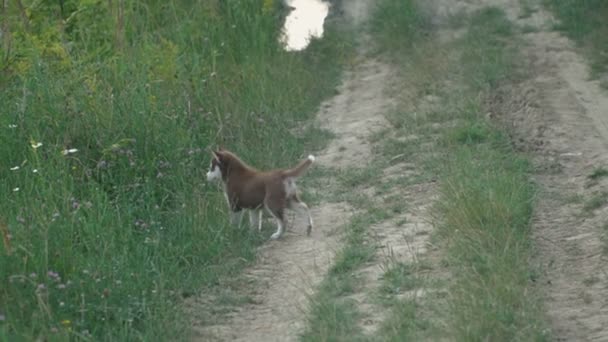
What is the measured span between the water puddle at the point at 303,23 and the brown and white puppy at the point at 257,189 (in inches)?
235

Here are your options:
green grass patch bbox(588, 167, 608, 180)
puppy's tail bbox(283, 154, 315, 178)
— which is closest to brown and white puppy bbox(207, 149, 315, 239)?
puppy's tail bbox(283, 154, 315, 178)

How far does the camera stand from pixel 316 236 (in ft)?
30.9

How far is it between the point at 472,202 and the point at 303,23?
9.22 metres

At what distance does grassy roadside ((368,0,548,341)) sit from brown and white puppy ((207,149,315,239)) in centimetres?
113

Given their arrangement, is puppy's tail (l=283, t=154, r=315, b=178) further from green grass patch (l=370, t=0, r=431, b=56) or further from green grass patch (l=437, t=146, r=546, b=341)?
green grass patch (l=370, t=0, r=431, b=56)

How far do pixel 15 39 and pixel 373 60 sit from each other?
19.2 feet

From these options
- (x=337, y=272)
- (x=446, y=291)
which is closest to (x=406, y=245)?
(x=337, y=272)

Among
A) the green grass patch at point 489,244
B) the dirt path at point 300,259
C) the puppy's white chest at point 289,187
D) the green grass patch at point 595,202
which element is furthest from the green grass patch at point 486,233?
the puppy's white chest at point 289,187

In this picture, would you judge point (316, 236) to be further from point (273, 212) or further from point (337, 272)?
point (337, 272)

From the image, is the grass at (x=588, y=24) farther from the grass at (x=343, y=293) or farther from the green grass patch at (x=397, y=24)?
the grass at (x=343, y=293)

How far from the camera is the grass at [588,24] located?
1516 centimetres

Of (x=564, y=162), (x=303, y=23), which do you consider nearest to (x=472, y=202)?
(x=564, y=162)

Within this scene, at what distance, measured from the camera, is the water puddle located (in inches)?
639

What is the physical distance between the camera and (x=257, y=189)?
9.52 meters
